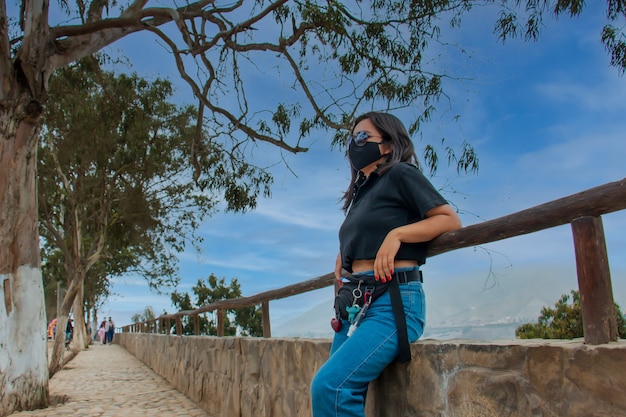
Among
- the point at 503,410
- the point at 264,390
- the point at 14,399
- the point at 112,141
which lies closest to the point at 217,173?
the point at 112,141

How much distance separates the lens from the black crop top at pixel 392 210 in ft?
7.18

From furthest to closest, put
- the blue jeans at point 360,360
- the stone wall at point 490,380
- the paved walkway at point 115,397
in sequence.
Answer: the paved walkway at point 115,397 < the blue jeans at point 360,360 < the stone wall at point 490,380

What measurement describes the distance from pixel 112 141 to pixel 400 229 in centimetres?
1371

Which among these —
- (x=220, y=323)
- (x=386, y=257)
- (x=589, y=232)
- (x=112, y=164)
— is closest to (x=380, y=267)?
(x=386, y=257)

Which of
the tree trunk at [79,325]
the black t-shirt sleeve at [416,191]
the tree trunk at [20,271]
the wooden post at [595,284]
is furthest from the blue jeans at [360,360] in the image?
the tree trunk at [79,325]

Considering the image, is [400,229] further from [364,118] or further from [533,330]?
[533,330]

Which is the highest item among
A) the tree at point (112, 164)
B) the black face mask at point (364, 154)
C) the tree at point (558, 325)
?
the tree at point (112, 164)

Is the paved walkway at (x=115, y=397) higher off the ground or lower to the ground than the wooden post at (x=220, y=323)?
lower

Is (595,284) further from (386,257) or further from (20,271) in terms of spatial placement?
(20,271)

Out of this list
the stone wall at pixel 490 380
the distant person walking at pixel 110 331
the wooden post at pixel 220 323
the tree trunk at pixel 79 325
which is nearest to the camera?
the stone wall at pixel 490 380

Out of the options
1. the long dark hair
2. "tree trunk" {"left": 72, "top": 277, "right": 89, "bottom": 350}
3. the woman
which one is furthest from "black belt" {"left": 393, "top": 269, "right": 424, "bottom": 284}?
"tree trunk" {"left": 72, "top": 277, "right": 89, "bottom": 350}

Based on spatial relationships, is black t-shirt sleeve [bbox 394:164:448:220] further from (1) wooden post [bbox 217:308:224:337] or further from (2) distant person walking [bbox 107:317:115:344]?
(2) distant person walking [bbox 107:317:115:344]

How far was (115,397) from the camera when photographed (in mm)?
8914

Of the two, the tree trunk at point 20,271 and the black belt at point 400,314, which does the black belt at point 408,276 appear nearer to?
the black belt at point 400,314
